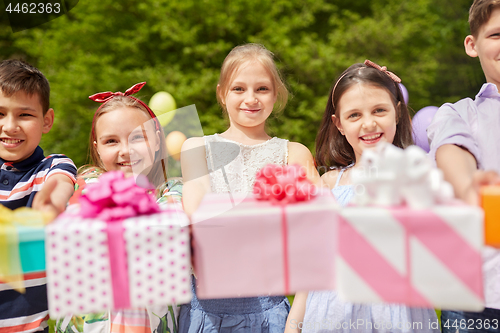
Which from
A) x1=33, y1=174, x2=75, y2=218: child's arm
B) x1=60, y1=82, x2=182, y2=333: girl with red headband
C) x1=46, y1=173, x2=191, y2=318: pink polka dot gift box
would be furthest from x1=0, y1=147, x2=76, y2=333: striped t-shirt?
x1=46, y1=173, x2=191, y2=318: pink polka dot gift box

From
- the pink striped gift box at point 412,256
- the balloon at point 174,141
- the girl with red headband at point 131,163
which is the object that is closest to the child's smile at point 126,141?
the girl with red headband at point 131,163

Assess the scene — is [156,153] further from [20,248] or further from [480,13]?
[480,13]

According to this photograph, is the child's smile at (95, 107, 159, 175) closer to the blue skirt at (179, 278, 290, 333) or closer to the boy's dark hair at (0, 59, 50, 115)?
the boy's dark hair at (0, 59, 50, 115)

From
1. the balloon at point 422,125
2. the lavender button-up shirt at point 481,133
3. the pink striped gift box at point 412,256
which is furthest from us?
the balloon at point 422,125

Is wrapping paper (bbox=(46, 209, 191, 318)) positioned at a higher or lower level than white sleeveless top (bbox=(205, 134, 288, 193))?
lower

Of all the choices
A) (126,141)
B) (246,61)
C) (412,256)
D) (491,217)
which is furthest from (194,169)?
(491,217)

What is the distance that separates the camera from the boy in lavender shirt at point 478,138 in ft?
4.43

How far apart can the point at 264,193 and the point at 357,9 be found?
10.2 metres

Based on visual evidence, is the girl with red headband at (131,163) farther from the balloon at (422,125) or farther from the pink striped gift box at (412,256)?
the balloon at (422,125)

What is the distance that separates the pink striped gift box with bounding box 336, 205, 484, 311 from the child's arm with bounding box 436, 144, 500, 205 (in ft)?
0.40

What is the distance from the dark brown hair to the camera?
214 centimetres

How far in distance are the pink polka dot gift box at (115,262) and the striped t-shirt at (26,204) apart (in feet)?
2.56

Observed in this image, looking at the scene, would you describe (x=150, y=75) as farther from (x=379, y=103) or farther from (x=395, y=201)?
(x=395, y=201)

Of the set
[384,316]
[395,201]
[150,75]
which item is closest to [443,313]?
[384,316]
